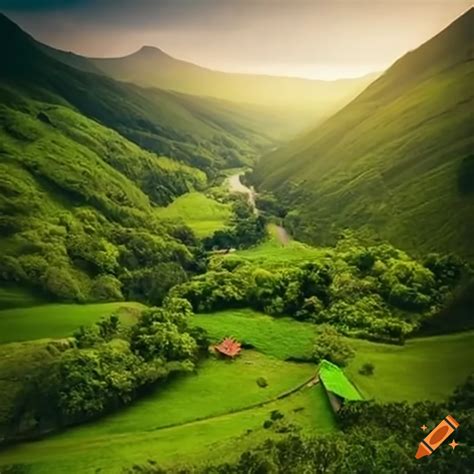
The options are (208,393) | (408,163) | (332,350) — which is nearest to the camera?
(208,393)

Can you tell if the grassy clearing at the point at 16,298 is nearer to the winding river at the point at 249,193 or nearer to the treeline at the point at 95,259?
the treeline at the point at 95,259

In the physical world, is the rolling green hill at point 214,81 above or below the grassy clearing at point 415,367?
above

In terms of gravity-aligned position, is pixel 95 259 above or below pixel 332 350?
above

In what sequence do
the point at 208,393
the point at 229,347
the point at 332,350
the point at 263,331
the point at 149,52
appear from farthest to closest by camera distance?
the point at 149,52 < the point at 263,331 < the point at 229,347 < the point at 332,350 < the point at 208,393

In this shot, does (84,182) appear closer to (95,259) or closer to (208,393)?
(95,259)

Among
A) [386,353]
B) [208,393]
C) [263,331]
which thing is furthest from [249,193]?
[208,393]

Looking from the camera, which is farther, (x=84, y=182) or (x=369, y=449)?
(x=84, y=182)

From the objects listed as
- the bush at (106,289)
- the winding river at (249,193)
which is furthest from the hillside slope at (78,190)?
the winding river at (249,193)

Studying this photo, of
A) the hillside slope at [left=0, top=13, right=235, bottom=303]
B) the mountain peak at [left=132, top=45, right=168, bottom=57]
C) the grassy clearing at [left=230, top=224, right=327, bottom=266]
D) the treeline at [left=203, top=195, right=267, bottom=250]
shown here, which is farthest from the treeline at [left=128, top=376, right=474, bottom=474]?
the mountain peak at [left=132, top=45, right=168, bottom=57]
